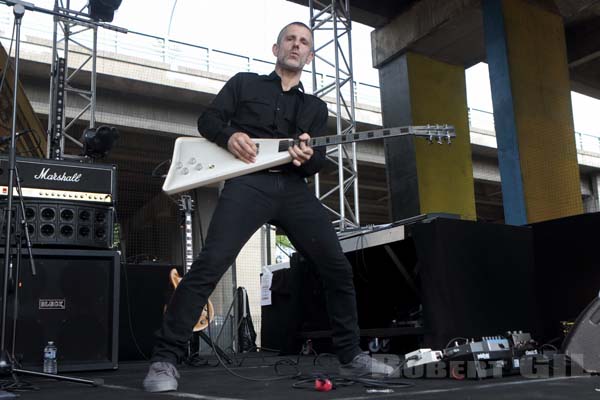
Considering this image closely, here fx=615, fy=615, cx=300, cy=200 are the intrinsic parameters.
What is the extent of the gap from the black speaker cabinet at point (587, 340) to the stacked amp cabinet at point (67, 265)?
2429 mm

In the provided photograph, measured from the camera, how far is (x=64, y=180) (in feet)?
11.8

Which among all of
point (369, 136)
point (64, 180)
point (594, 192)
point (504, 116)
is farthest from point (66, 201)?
point (594, 192)

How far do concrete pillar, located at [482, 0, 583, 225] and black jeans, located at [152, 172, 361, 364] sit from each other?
5078 millimetres

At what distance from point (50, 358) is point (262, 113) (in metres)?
1.82

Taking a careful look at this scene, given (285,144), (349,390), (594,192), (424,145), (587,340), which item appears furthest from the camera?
(594,192)

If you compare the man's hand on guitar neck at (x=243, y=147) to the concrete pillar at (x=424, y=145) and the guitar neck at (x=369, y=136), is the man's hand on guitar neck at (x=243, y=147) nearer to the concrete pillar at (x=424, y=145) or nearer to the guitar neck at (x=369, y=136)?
the guitar neck at (x=369, y=136)

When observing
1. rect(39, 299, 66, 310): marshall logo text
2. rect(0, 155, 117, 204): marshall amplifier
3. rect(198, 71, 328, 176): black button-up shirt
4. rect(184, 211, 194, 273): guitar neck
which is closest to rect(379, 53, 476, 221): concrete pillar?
rect(184, 211, 194, 273): guitar neck

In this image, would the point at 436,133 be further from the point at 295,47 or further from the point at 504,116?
the point at 504,116

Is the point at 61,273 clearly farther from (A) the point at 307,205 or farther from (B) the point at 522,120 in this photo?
(B) the point at 522,120

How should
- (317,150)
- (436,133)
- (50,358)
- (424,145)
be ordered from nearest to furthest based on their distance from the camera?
(317,150) → (436,133) → (50,358) → (424,145)

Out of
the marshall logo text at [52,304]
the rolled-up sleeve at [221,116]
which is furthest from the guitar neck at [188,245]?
the rolled-up sleeve at [221,116]

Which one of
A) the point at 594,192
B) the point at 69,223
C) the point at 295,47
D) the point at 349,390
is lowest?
the point at 349,390

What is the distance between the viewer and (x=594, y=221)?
371cm

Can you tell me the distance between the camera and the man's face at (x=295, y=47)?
9.21 feet
